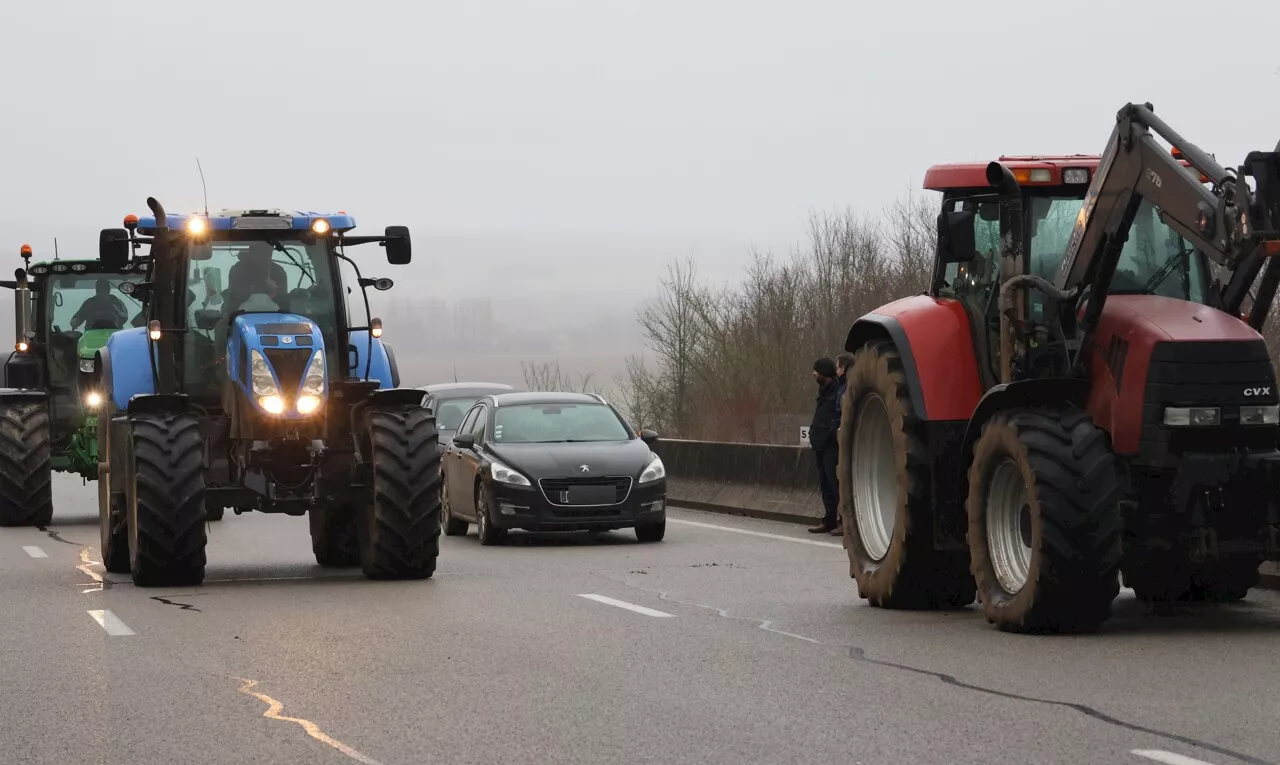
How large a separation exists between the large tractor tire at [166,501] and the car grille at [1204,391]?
7.30m

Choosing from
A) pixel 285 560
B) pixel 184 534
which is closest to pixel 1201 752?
pixel 184 534

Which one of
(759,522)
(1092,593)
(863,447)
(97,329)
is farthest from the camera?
(97,329)

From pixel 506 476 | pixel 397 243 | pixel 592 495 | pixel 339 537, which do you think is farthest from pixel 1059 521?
pixel 506 476

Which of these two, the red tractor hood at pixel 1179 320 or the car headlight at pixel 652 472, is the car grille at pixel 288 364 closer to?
the car headlight at pixel 652 472

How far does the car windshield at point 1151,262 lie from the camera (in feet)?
41.9

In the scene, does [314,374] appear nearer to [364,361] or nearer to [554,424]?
[364,361]

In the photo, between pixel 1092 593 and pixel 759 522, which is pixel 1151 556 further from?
pixel 759 522

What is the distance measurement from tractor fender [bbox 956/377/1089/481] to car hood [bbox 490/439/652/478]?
29.2ft

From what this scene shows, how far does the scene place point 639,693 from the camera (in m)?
9.99

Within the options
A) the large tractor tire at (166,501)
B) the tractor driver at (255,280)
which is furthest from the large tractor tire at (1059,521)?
the tractor driver at (255,280)

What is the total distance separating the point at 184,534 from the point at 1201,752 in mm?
9474

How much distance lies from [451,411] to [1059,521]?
62.0ft

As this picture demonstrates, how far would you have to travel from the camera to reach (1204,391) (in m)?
11.5

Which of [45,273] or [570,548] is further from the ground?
[45,273]
